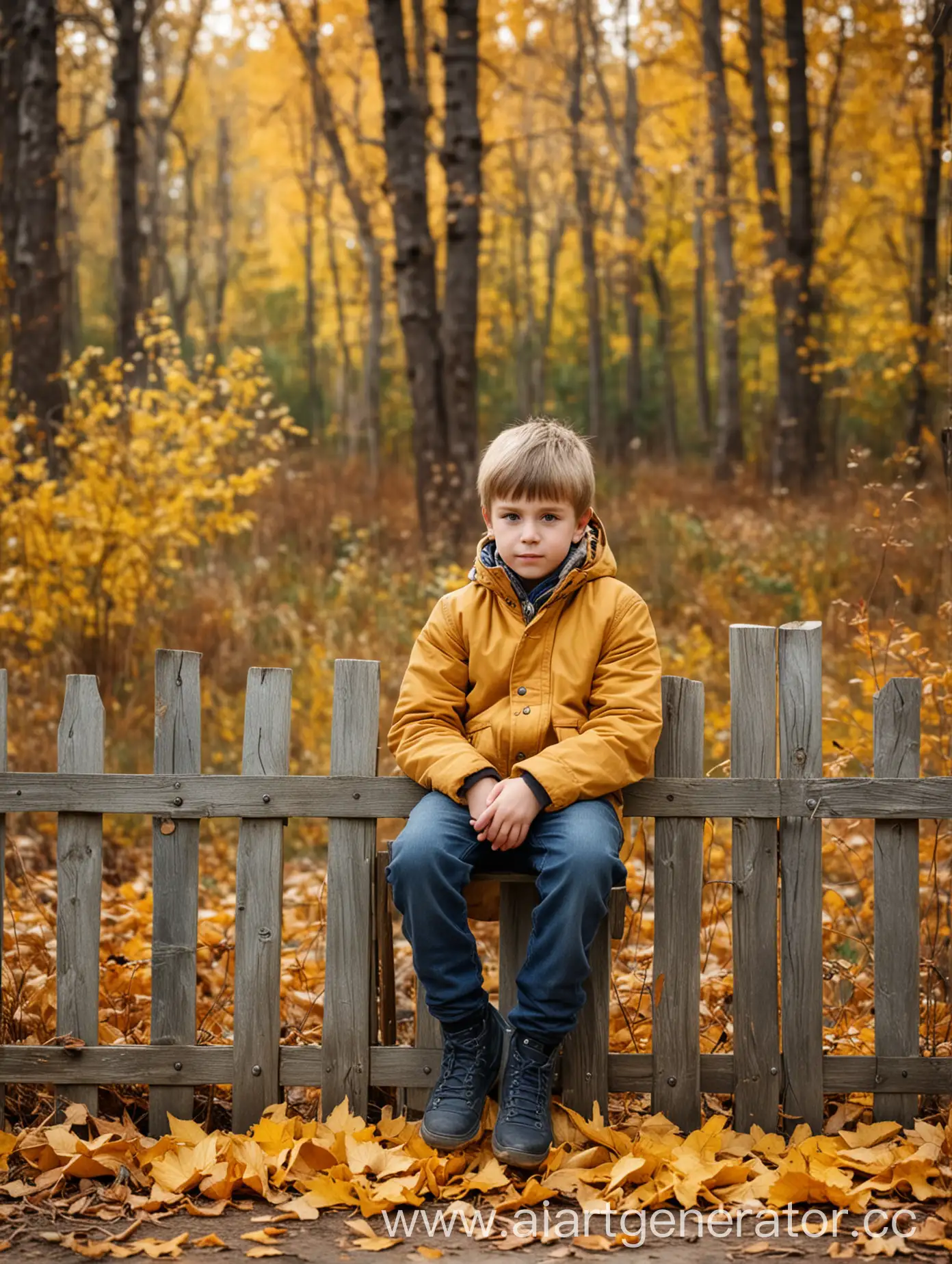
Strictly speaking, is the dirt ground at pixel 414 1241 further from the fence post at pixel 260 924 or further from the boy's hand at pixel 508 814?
the boy's hand at pixel 508 814

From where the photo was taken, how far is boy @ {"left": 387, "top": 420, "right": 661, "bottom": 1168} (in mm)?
2604

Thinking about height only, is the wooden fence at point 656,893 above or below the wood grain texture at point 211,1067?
above

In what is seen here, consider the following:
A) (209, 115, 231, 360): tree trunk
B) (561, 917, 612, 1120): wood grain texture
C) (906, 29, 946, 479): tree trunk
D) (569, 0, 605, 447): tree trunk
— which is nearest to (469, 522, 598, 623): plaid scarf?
(561, 917, 612, 1120): wood grain texture

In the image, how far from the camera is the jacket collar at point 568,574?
2.78 meters

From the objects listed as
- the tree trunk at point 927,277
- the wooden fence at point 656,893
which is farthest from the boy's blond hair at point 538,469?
the tree trunk at point 927,277

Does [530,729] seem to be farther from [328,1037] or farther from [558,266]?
[558,266]

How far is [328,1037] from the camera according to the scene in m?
2.88

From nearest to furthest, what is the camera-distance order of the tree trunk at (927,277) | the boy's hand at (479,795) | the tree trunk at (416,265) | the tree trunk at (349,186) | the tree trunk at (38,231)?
the boy's hand at (479,795) < the tree trunk at (416,265) < the tree trunk at (38,231) < the tree trunk at (927,277) < the tree trunk at (349,186)

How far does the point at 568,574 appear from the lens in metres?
2.78

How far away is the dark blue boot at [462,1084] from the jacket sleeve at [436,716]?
59 centimetres

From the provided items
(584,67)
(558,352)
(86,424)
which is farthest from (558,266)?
(86,424)

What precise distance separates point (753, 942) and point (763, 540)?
7125 millimetres

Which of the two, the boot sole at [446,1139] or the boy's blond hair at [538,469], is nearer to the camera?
the boot sole at [446,1139]

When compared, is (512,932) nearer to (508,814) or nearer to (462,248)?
(508,814)
